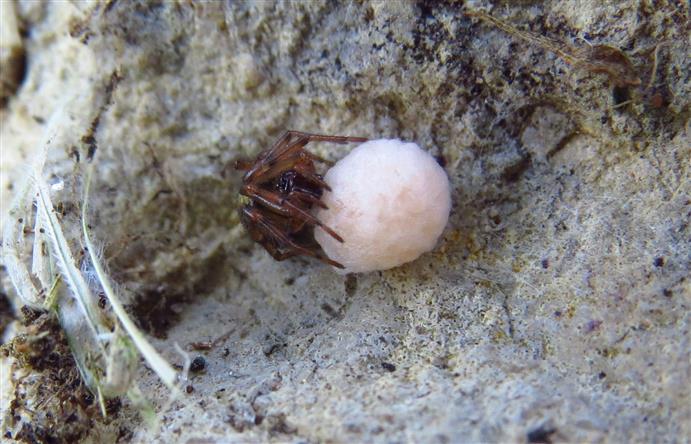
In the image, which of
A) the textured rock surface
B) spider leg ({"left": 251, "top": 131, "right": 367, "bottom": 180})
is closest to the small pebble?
the textured rock surface

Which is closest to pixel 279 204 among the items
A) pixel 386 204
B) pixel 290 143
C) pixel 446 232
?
pixel 290 143

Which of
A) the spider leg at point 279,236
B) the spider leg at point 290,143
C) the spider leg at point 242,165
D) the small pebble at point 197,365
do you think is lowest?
the small pebble at point 197,365

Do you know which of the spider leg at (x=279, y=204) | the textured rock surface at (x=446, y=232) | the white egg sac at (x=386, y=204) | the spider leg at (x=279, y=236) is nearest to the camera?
the textured rock surface at (x=446, y=232)

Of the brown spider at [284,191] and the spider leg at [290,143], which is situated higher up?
the spider leg at [290,143]

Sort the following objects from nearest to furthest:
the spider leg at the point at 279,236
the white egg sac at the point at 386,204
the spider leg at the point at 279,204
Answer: the white egg sac at the point at 386,204 → the spider leg at the point at 279,204 → the spider leg at the point at 279,236

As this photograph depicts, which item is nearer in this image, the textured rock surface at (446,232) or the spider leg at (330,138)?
the textured rock surface at (446,232)

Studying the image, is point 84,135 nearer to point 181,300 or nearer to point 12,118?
point 12,118

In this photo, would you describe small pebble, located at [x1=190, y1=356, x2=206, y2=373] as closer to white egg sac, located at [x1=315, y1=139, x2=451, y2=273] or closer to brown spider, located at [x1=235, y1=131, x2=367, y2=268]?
brown spider, located at [x1=235, y1=131, x2=367, y2=268]

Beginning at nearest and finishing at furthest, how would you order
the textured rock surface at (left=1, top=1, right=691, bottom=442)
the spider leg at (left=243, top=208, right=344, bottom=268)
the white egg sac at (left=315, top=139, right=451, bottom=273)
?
the textured rock surface at (left=1, top=1, right=691, bottom=442), the white egg sac at (left=315, top=139, right=451, bottom=273), the spider leg at (left=243, top=208, right=344, bottom=268)

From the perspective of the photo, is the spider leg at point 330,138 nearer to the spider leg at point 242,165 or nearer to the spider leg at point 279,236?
the spider leg at point 242,165

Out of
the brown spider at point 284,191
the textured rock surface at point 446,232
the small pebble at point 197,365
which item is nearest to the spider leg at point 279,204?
the brown spider at point 284,191
